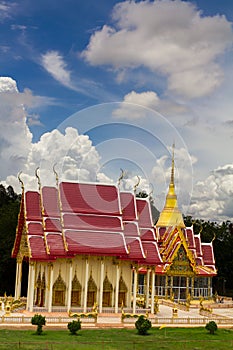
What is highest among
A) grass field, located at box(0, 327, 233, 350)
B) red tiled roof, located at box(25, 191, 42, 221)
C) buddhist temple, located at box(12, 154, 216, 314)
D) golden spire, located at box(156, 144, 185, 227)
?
golden spire, located at box(156, 144, 185, 227)

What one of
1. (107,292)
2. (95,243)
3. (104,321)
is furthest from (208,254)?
(104,321)

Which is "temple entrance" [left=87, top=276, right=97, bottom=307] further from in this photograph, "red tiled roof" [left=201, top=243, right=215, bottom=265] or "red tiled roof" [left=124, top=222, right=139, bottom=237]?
"red tiled roof" [left=201, top=243, right=215, bottom=265]

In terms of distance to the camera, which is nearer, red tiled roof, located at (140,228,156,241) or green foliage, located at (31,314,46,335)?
green foliage, located at (31,314,46,335)

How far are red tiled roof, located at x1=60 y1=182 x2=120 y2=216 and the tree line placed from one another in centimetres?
578

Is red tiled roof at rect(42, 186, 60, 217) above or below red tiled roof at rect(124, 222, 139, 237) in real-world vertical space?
above

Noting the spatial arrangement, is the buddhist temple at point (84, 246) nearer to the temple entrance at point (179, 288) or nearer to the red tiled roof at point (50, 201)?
the red tiled roof at point (50, 201)

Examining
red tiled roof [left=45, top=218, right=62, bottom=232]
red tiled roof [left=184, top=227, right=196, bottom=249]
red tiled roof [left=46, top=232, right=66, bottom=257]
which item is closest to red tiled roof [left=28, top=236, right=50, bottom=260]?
red tiled roof [left=46, top=232, right=66, bottom=257]

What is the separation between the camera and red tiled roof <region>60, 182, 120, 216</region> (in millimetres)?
33688

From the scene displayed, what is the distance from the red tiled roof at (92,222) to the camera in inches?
1291

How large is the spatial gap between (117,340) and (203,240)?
3753cm

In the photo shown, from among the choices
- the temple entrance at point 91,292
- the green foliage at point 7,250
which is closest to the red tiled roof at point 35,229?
the temple entrance at point 91,292

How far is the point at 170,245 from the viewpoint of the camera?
139ft

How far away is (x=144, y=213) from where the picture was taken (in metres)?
36.3

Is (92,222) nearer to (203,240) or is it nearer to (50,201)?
(50,201)
